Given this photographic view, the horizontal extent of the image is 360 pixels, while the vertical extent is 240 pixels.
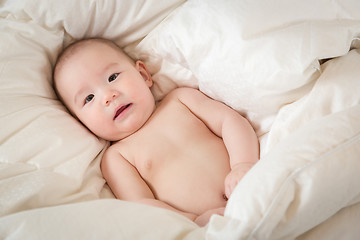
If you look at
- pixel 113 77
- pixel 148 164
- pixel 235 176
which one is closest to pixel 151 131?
pixel 148 164

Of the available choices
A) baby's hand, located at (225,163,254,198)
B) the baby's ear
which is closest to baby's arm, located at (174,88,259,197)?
baby's hand, located at (225,163,254,198)

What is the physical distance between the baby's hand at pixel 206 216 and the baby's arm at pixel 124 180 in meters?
0.12

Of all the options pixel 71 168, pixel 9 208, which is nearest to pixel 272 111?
pixel 71 168

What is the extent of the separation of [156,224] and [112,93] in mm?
535

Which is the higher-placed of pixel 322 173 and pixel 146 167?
pixel 322 173

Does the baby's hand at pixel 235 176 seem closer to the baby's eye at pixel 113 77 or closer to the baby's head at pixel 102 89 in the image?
the baby's head at pixel 102 89

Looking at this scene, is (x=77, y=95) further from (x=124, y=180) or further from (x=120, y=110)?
(x=124, y=180)

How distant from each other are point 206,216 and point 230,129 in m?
0.29

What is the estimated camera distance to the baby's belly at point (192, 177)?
105 cm

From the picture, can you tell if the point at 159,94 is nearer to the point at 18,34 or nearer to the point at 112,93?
the point at 112,93

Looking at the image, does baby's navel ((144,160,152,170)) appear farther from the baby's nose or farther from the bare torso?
the baby's nose

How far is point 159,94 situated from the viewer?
138 cm

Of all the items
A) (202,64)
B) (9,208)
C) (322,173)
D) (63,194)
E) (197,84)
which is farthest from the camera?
(197,84)

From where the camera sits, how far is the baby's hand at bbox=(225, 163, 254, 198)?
38.1 inches
